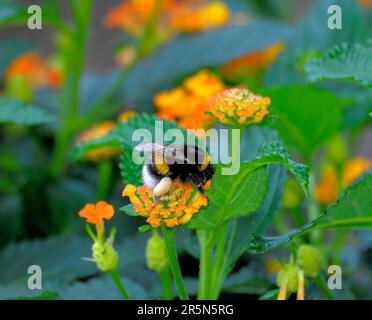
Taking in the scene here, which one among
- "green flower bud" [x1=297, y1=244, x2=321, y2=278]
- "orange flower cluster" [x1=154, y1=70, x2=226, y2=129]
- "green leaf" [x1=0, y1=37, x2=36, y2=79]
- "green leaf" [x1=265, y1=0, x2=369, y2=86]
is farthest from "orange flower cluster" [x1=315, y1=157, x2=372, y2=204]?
"green leaf" [x1=0, y1=37, x2=36, y2=79]

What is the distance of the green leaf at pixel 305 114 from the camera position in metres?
0.63

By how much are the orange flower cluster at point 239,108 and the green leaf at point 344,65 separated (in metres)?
0.06

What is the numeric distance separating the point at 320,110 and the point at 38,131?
51 centimetres

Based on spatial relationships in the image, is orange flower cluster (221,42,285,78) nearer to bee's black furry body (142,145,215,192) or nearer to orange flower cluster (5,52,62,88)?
orange flower cluster (5,52,62,88)

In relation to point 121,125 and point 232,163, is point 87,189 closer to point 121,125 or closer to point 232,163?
point 121,125

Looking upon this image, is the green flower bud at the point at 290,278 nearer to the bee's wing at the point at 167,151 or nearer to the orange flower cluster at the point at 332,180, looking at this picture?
the bee's wing at the point at 167,151

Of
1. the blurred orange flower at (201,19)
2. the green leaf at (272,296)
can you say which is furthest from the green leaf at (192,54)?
the green leaf at (272,296)

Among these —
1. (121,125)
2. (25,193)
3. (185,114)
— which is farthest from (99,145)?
(25,193)

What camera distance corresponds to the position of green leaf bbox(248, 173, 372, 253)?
0.48 metres

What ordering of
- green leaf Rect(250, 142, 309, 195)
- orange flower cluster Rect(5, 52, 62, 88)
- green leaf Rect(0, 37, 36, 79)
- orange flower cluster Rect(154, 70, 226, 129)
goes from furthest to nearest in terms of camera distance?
orange flower cluster Rect(5, 52, 62, 88)
green leaf Rect(0, 37, 36, 79)
orange flower cluster Rect(154, 70, 226, 129)
green leaf Rect(250, 142, 309, 195)

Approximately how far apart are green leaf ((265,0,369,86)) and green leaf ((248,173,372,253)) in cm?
33

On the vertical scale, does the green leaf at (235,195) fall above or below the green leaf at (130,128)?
below

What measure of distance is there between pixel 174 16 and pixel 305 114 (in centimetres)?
46

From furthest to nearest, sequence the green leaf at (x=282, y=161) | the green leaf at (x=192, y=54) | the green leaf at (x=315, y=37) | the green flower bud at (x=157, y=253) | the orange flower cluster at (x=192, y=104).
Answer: the green leaf at (x=192, y=54) → the green leaf at (x=315, y=37) → the orange flower cluster at (x=192, y=104) → the green flower bud at (x=157, y=253) → the green leaf at (x=282, y=161)
